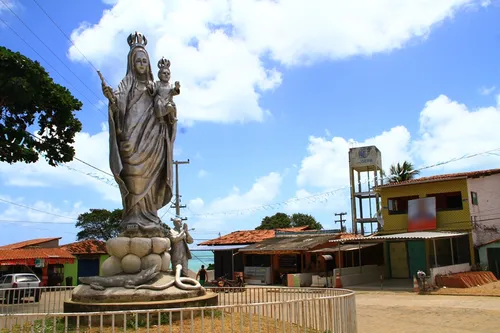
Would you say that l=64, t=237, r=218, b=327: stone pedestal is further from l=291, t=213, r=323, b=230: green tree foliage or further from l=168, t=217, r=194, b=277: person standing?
l=291, t=213, r=323, b=230: green tree foliage

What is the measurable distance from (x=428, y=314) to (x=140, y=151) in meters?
8.85

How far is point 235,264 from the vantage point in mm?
30375

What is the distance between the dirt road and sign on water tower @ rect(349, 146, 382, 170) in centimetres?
1523

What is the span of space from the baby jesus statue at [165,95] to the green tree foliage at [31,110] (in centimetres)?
891

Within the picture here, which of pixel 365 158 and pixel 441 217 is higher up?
pixel 365 158

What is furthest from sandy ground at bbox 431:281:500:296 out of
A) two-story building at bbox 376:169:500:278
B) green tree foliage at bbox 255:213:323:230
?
green tree foliage at bbox 255:213:323:230

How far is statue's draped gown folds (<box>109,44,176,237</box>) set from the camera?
29.1 ft

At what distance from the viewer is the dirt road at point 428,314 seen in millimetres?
10664

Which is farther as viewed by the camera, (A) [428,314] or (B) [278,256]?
(B) [278,256]

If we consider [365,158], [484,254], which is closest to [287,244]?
[365,158]

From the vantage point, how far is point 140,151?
9.00 m

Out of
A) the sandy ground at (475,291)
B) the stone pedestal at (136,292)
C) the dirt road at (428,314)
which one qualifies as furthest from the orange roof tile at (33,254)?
the sandy ground at (475,291)

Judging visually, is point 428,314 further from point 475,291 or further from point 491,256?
point 491,256

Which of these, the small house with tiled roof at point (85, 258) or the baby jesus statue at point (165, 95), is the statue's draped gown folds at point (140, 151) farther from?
the small house with tiled roof at point (85, 258)
